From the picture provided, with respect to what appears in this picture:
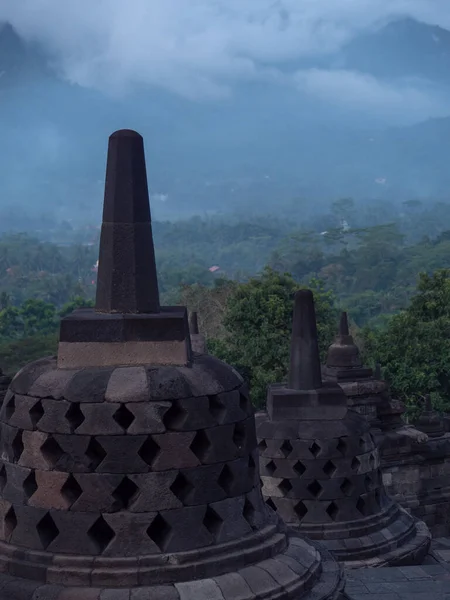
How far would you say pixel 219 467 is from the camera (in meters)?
5.66

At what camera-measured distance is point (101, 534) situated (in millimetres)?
5426

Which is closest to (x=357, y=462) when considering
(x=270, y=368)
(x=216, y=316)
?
(x=270, y=368)

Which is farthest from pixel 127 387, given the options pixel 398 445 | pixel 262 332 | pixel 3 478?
pixel 262 332

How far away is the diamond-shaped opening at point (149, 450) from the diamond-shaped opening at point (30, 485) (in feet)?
2.48

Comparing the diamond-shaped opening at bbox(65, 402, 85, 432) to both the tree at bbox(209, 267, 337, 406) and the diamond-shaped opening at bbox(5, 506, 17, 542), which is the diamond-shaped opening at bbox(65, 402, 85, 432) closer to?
the diamond-shaped opening at bbox(5, 506, 17, 542)

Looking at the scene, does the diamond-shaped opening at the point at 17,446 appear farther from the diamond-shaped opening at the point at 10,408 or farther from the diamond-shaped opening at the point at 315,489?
the diamond-shaped opening at the point at 315,489

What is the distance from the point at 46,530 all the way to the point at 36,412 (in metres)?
0.76

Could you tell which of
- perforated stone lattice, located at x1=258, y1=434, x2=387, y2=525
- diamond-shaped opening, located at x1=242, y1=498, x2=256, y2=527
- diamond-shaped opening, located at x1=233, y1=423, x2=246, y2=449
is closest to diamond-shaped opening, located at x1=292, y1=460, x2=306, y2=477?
perforated stone lattice, located at x1=258, y1=434, x2=387, y2=525

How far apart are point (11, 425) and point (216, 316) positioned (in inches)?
1410

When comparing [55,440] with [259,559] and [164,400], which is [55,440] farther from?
[259,559]

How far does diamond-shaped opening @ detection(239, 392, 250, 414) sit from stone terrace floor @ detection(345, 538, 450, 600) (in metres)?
2.42

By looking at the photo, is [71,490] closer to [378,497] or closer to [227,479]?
[227,479]

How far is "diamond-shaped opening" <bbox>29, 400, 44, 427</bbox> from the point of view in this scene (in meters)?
5.59

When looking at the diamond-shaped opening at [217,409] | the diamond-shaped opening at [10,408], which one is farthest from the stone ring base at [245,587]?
the diamond-shaped opening at [10,408]
